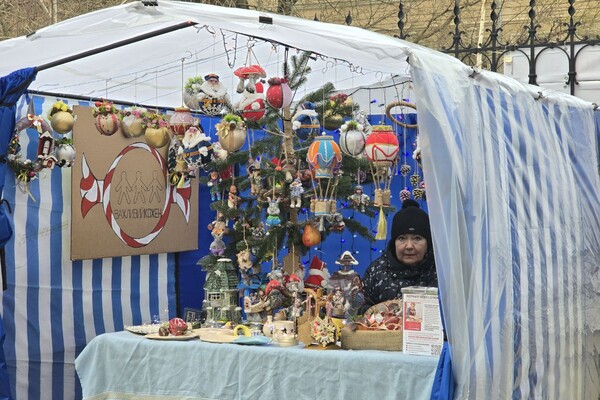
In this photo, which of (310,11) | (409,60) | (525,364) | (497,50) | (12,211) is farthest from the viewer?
(310,11)

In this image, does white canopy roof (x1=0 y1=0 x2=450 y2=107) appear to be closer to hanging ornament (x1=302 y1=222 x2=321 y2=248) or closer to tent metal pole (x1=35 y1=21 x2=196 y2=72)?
tent metal pole (x1=35 y1=21 x2=196 y2=72)

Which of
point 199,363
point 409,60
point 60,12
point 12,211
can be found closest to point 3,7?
point 60,12

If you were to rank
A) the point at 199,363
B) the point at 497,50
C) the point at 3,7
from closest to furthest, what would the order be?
the point at 199,363 → the point at 497,50 → the point at 3,7

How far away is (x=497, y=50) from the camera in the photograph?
771 centimetres

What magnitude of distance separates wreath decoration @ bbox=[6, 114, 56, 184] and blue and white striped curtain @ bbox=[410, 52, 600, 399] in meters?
2.86

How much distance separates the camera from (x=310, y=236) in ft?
19.6

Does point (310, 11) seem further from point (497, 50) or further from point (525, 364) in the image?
point (525, 364)

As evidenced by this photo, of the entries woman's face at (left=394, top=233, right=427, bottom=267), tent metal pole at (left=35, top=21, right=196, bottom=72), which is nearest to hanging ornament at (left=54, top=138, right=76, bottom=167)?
tent metal pole at (left=35, top=21, right=196, bottom=72)

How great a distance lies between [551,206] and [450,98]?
1.45 metres

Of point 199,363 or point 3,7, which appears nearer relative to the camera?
point 199,363

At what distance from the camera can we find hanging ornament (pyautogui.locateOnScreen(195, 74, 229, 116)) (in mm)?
5941

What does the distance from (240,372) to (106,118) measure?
2172 mm

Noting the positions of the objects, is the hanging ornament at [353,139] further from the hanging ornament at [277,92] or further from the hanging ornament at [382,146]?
the hanging ornament at [277,92]

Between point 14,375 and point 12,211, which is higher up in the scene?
point 12,211
